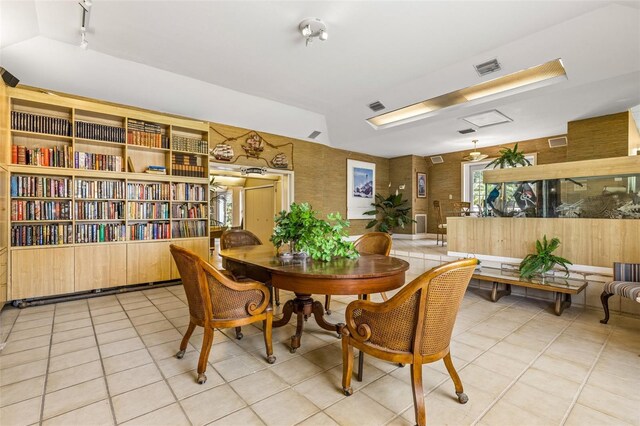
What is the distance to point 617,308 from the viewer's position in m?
3.42

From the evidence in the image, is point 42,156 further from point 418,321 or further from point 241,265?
point 418,321

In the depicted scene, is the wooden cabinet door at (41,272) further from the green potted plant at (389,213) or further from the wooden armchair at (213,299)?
the green potted plant at (389,213)

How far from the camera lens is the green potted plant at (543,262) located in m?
3.83

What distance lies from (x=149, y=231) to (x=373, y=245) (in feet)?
11.4

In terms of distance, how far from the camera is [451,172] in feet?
29.0

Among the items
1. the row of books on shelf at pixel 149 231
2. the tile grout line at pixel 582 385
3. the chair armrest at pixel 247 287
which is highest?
the row of books on shelf at pixel 149 231

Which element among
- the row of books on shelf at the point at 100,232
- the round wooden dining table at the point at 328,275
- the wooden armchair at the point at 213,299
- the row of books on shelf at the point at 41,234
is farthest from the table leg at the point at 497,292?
the row of books on shelf at the point at 41,234

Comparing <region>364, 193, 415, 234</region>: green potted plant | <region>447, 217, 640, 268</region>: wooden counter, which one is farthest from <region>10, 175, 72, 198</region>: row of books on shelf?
<region>364, 193, 415, 234</region>: green potted plant

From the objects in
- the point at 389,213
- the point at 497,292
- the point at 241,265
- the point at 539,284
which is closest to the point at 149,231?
the point at 241,265

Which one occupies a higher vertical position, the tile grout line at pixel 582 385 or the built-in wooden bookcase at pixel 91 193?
the built-in wooden bookcase at pixel 91 193

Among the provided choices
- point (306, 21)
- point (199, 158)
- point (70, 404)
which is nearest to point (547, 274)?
point (306, 21)

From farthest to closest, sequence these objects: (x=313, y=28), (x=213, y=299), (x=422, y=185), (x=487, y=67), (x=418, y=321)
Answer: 1. (x=422, y=185)
2. (x=487, y=67)
3. (x=313, y=28)
4. (x=213, y=299)
5. (x=418, y=321)

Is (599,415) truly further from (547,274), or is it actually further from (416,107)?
(416,107)

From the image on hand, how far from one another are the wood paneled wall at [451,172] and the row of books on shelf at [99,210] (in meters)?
8.18
